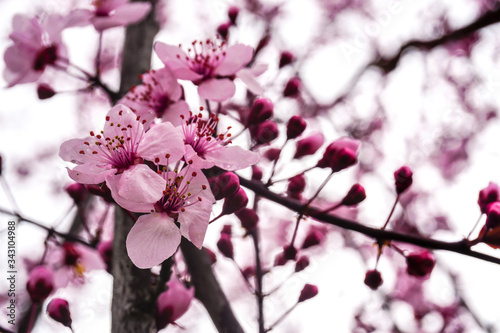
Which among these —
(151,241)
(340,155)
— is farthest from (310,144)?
(151,241)

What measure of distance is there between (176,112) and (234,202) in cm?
35

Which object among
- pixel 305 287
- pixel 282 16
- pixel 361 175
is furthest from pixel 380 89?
pixel 305 287

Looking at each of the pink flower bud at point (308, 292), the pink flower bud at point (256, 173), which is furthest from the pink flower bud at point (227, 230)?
the pink flower bud at point (308, 292)

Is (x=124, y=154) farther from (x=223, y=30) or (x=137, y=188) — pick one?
(x=223, y=30)

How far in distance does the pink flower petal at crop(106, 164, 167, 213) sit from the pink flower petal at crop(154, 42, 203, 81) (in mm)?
420

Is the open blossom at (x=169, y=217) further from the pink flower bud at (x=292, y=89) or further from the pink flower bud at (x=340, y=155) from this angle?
the pink flower bud at (x=292, y=89)

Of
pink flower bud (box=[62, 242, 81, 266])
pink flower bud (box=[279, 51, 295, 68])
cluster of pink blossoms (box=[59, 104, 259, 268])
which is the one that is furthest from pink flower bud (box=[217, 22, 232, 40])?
pink flower bud (box=[62, 242, 81, 266])

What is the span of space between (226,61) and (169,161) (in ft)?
1.63

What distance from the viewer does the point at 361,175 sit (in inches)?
173

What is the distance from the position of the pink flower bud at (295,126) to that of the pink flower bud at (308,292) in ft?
1.71

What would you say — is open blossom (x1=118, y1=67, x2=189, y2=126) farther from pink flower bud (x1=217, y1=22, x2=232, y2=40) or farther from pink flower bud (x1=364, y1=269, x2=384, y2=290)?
pink flower bud (x1=364, y1=269, x2=384, y2=290)

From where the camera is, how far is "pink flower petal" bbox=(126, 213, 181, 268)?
83 centimetres

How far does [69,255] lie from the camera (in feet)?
5.04

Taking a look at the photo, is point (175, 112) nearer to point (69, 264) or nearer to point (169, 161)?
point (169, 161)
